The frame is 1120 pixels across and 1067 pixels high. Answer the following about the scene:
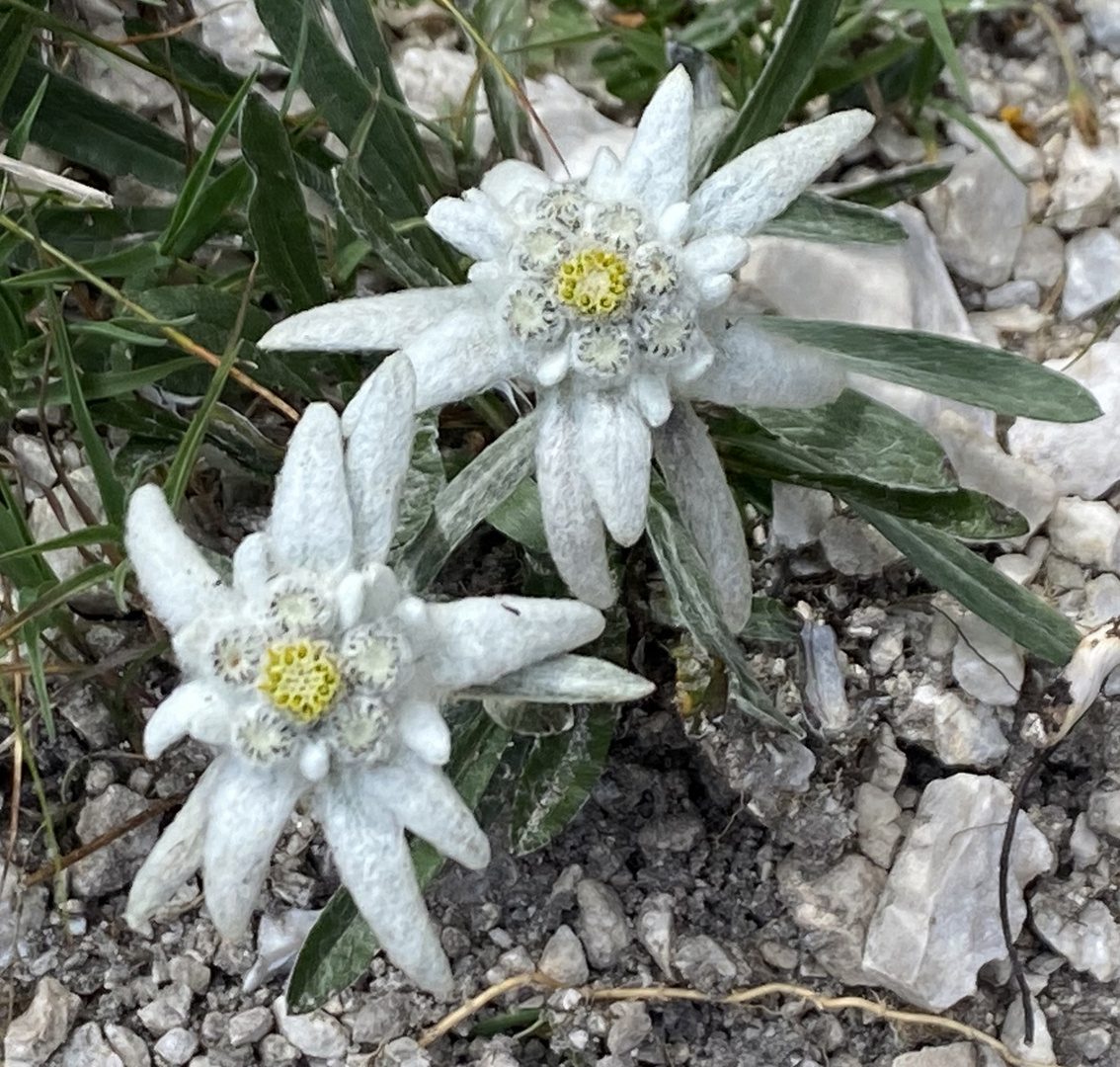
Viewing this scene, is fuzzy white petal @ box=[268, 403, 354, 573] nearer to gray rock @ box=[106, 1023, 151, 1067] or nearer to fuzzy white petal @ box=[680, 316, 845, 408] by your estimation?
fuzzy white petal @ box=[680, 316, 845, 408]

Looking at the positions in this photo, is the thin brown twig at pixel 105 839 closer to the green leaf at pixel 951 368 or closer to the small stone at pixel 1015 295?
the green leaf at pixel 951 368

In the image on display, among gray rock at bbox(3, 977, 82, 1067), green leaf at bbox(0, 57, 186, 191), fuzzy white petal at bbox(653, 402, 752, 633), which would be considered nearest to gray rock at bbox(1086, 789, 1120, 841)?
fuzzy white petal at bbox(653, 402, 752, 633)

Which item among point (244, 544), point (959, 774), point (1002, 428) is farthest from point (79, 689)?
point (1002, 428)

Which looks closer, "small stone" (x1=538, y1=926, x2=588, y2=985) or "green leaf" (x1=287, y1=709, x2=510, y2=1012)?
"green leaf" (x1=287, y1=709, x2=510, y2=1012)

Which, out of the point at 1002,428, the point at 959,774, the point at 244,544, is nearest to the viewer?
the point at 244,544

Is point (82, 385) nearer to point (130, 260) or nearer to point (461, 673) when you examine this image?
point (130, 260)

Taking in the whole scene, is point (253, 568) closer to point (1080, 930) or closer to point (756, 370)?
point (756, 370)

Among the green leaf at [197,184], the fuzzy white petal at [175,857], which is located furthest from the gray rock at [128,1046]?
the green leaf at [197,184]
